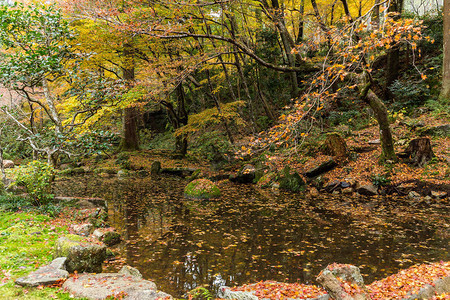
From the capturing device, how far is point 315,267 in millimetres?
4785

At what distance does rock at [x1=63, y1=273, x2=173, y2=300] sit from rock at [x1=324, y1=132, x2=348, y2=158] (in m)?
9.79

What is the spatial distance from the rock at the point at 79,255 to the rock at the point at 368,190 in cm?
846

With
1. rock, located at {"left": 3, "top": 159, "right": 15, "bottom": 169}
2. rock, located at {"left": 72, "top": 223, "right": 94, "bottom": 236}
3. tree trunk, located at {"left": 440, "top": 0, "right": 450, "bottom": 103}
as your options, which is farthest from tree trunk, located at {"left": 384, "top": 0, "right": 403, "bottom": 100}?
rock, located at {"left": 3, "top": 159, "right": 15, "bottom": 169}

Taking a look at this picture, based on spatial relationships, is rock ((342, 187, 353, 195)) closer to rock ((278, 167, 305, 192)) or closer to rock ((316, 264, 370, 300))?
rock ((278, 167, 305, 192))

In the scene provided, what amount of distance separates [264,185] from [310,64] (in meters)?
5.42

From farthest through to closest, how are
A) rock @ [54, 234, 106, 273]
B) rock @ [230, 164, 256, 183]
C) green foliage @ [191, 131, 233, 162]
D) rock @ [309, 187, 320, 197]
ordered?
green foliage @ [191, 131, 233, 162]
rock @ [230, 164, 256, 183]
rock @ [309, 187, 320, 197]
rock @ [54, 234, 106, 273]

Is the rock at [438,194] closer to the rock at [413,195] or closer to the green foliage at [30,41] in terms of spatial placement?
the rock at [413,195]

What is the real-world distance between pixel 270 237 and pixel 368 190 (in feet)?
16.2

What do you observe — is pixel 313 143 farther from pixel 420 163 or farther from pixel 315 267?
pixel 315 267

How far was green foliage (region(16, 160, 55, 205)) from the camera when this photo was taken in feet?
21.5

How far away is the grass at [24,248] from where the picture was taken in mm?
3359

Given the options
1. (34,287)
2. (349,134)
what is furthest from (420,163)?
(34,287)

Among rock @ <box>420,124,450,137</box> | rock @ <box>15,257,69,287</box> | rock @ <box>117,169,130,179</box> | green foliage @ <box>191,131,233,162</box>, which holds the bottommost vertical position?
rock @ <box>117,169,130,179</box>

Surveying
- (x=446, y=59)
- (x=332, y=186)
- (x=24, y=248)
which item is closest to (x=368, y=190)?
(x=332, y=186)
